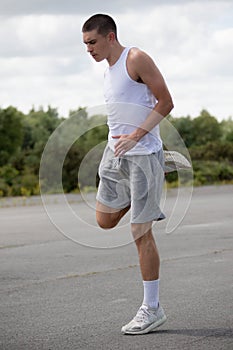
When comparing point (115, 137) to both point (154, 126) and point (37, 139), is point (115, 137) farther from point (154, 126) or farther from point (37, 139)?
point (37, 139)

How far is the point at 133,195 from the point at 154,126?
0.48 meters

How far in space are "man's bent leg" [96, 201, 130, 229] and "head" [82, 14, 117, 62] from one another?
39.6 inches

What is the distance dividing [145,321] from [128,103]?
4.63 feet

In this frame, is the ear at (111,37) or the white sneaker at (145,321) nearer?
the white sneaker at (145,321)

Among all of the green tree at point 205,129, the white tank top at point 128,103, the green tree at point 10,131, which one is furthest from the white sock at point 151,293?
the green tree at point 205,129

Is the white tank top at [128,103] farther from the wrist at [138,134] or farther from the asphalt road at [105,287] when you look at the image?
the asphalt road at [105,287]

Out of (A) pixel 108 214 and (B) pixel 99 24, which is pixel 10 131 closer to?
(A) pixel 108 214

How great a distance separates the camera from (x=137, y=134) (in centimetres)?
570

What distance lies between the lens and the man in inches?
224

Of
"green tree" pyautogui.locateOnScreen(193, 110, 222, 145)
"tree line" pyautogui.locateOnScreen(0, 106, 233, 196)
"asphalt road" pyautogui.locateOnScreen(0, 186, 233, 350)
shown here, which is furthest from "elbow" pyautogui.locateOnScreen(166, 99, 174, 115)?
"green tree" pyautogui.locateOnScreen(193, 110, 222, 145)

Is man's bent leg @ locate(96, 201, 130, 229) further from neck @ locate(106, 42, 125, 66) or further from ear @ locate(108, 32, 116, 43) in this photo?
ear @ locate(108, 32, 116, 43)

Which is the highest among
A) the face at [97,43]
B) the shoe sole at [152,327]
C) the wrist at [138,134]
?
the face at [97,43]

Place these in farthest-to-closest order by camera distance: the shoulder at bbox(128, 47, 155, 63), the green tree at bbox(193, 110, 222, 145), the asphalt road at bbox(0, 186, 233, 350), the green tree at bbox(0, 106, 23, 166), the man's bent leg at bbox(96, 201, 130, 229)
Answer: the green tree at bbox(193, 110, 222, 145), the green tree at bbox(0, 106, 23, 166), the man's bent leg at bbox(96, 201, 130, 229), the shoulder at bbox(128, 47, 155, 63), the asphalt road at bbox(0, 186, 233, 350)

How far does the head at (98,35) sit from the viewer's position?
5770 mm
